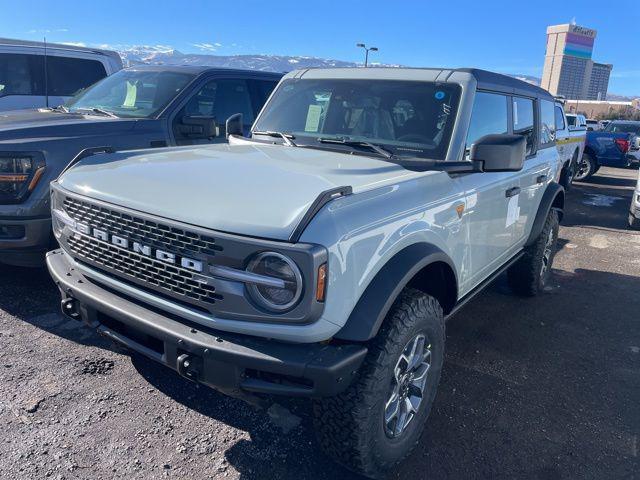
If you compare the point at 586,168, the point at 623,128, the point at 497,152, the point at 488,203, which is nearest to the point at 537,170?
the point at 488,203

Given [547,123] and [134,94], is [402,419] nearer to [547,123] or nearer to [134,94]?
[547,123]

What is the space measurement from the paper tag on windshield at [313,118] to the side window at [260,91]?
7.71 ft

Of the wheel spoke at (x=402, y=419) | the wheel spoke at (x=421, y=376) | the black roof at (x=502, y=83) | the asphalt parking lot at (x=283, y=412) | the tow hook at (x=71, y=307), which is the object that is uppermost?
the black roof at (x=502, y=83)

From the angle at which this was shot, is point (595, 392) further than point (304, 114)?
No

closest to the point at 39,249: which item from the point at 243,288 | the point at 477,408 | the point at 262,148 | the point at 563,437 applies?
the point at 262,148

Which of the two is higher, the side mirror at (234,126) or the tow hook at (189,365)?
the side mirror at (234,126)

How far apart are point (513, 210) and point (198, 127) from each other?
9.10 feet

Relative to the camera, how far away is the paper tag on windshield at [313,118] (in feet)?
12.0

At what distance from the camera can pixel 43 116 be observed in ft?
16.1

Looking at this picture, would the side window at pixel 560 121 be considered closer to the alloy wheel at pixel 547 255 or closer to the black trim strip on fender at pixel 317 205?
the alloy wheel at pixel 547 255

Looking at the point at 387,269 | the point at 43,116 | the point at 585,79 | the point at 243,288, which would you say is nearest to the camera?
the point at 243,288

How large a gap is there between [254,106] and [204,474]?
170 inches

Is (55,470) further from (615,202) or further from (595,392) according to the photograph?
(615,202)

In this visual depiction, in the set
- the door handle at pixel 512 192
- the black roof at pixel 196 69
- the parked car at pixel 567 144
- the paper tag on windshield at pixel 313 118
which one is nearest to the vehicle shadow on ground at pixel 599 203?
the parked car at pixel 567 144
